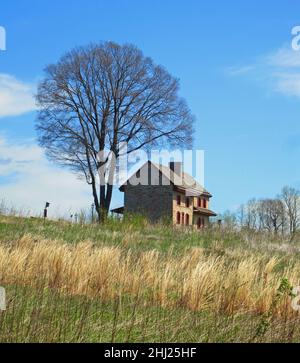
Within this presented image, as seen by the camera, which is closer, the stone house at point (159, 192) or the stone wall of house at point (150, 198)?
the stone house at point (159, 192)

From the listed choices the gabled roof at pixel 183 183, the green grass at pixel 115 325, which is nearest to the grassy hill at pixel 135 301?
the green grass at pixel 115 325

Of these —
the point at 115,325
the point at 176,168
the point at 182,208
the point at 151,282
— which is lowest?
the point at 115,325

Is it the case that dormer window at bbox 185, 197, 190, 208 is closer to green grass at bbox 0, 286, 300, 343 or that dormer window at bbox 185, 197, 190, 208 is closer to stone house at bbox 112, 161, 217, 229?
stone house at bbox 112, 161, 217, 229

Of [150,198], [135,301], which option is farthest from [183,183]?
[135,301]

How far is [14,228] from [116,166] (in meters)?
20.0

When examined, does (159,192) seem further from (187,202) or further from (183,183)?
(187,202)

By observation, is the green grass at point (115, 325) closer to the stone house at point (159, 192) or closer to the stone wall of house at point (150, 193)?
the stone house at point (159, 192)

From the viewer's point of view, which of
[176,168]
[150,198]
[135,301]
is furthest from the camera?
[176,168]

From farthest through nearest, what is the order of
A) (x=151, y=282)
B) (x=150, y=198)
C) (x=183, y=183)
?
1. (x=183, y=183)
2. (x=150, y=198)
3. (x=151, y=282)

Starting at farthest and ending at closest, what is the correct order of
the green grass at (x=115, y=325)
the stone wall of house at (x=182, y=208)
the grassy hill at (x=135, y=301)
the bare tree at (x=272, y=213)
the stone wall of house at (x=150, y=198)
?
1. the bare tree at (x=272, y=213)
2. the stone wall of house at (x=182, y=208)
3. the stone wall of house at (x=150, y=198)
4. the grassy hill at (x=135, y=301)
5. the green grass at (x=115, y=325)

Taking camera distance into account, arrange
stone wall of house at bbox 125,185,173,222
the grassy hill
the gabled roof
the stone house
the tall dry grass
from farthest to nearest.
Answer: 1. the gabled roof
2. stone wall of house at bbox 125,185,173,222
3. the stone house
4. the tall dry grass
5. the grassy hill

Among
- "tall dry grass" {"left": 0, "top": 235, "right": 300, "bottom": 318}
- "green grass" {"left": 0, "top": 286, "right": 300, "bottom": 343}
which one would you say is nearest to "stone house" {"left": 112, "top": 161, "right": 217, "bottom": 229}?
"tall dry grass" {"left": 0, "top": 235, "right": 300, "bottom": 318}

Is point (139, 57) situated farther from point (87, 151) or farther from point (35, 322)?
point (35, 322)

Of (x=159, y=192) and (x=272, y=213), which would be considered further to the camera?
(x=272, y=213)
